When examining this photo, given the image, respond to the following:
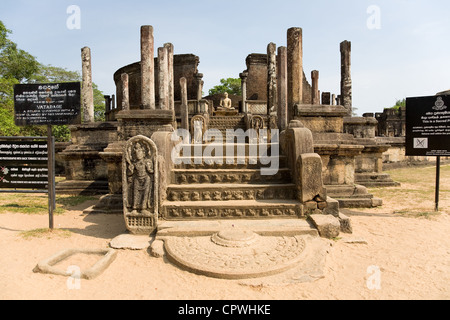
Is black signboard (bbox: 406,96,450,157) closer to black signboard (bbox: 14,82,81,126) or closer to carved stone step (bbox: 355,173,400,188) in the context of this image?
carved stone step (bbox: 355,173,400,188)

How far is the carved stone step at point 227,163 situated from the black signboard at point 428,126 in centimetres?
303

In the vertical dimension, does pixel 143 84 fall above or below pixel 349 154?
above

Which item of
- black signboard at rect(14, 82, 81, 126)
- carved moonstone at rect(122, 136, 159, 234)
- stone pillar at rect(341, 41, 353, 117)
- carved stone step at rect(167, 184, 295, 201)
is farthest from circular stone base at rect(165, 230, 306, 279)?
stone pillar at rect(341, 41, 353, 117)

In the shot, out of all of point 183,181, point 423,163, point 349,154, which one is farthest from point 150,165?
point 423,163

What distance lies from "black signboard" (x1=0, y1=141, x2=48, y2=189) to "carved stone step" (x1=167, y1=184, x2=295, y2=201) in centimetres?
227

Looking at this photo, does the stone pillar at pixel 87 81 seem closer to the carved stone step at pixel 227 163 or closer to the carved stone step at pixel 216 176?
the carved stone step at pixel 227 163

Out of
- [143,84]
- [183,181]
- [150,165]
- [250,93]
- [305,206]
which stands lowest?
[305,206]

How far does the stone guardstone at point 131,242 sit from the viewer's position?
3452mm

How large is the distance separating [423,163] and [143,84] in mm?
14638

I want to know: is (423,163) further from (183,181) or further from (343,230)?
(183,181)

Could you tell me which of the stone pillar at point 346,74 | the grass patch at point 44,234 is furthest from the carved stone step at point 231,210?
the stone pillar at point 346,74

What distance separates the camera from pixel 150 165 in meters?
3.83

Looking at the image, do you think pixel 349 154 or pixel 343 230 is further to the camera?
pixel 349 154

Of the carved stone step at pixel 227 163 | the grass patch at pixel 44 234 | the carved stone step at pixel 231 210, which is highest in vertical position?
the carved stone step at pixel 227 163
